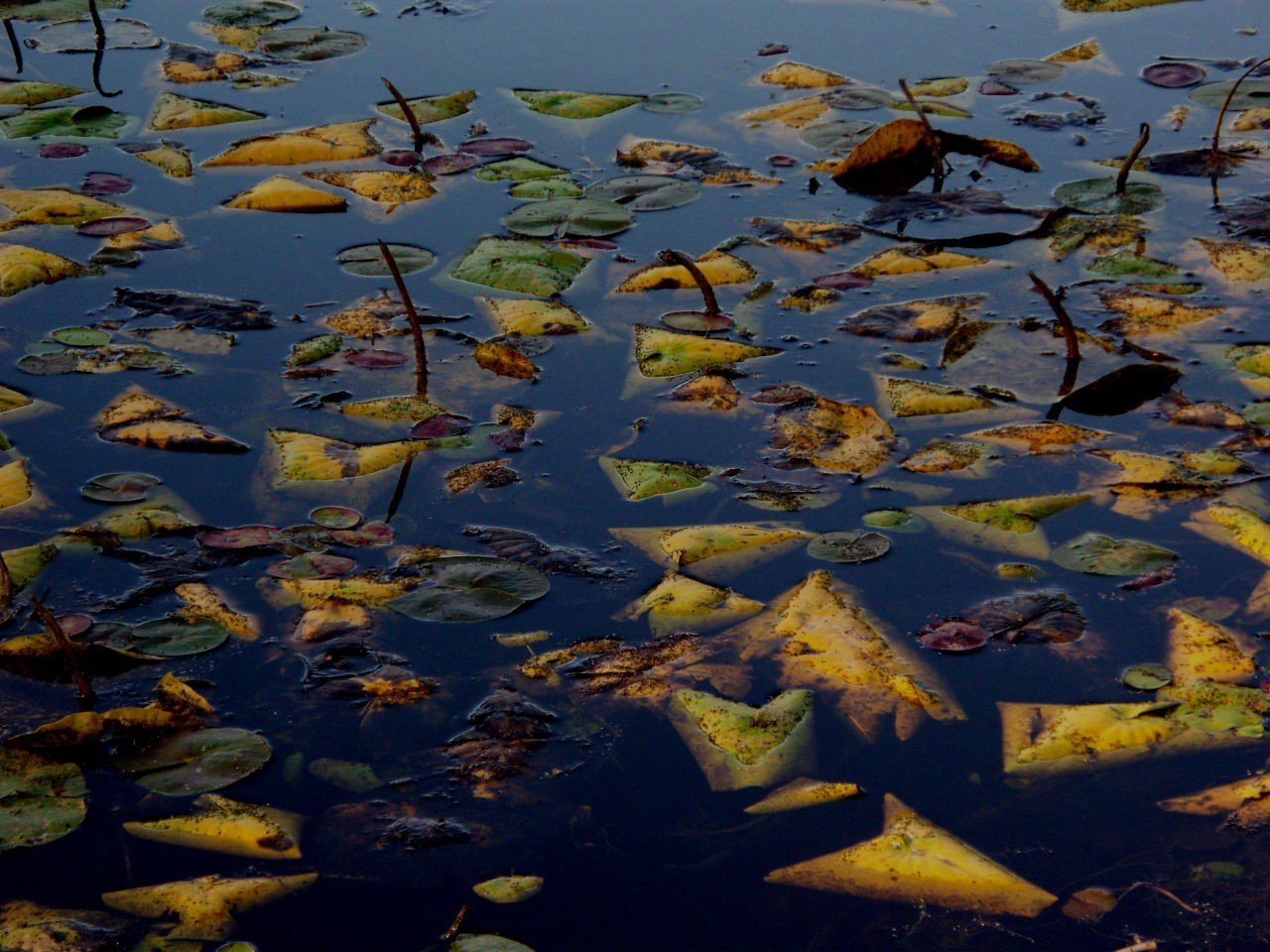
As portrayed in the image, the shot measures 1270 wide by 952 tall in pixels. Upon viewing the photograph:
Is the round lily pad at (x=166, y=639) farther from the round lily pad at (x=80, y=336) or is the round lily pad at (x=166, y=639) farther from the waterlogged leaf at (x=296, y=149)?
the waterlogged leaf at (x=296, y=149)

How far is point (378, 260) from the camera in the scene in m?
3.32

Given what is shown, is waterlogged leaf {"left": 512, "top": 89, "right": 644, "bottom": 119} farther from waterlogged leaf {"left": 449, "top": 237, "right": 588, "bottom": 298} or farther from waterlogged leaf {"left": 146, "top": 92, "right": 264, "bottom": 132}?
waterlogged leaf {"left": 449, "top": 237, "right": 588, "bottom": 298}

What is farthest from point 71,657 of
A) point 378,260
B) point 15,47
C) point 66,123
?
point 15,47

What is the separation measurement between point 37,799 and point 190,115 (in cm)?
298

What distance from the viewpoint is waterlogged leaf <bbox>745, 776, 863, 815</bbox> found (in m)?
1.79

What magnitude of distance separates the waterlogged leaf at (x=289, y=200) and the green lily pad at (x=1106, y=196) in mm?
1995

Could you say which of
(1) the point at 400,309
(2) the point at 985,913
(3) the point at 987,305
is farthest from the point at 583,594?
(3) the point at 987,305

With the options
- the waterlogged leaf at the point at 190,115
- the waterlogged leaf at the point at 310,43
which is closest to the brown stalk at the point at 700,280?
the waterlogged leaf at the point at 190,115

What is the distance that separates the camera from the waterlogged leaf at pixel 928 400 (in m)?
2.68

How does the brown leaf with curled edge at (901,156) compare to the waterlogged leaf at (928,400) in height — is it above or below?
above

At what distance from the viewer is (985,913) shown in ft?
→ 5.37

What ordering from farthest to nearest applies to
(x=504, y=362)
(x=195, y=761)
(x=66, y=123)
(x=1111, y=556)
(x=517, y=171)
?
1. (x=66, y=123)
2. (x=517, y=171)
3. (x=504, y=362)
4. (x=1111, y=556)
5. (x=195, y=761)

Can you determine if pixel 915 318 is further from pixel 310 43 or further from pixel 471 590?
pixel 310 43

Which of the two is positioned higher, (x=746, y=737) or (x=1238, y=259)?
(x=1238, y=259)
